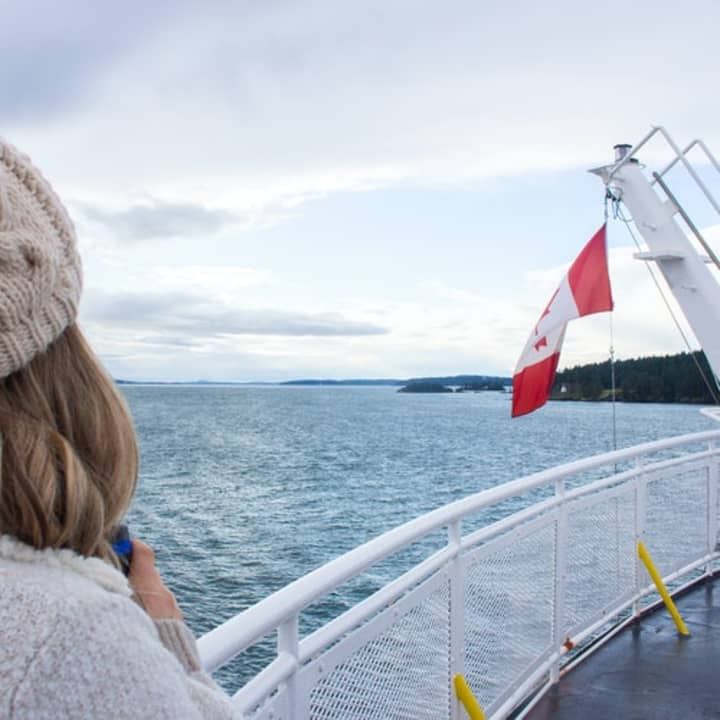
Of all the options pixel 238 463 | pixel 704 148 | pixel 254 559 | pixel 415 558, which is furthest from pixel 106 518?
pixel 238 463

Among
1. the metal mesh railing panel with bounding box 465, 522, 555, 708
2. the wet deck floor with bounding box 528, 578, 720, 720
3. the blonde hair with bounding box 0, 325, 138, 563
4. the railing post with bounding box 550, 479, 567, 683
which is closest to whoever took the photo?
the blonde hair with bounding box 0, 325, 138, 563

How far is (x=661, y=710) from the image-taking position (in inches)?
148

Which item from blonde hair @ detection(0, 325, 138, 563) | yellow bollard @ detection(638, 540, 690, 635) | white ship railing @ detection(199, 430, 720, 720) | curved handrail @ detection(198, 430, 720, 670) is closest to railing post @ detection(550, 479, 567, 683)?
white ship railing @ detection(199, 430, 720, 720)

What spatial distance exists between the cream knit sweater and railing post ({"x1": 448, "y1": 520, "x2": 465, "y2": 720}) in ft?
7.60

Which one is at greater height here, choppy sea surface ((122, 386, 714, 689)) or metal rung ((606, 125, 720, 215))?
metal rung ((606, 125, 720, 215))

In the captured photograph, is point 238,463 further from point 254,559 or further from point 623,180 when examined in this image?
point 623,180

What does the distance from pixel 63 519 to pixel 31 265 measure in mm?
278

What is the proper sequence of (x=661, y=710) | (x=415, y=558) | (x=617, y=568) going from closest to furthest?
(x=661, y=710), (x=617, y=568), (x=415, y=558)

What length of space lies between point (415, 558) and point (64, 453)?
1566cm

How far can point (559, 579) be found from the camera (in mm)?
4148

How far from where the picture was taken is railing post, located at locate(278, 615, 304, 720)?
1931 millimetres

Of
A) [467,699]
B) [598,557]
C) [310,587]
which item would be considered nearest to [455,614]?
[467,699]

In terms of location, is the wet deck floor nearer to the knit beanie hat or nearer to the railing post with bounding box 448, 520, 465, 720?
the railing post with bounding box 448, 520, 465, 720

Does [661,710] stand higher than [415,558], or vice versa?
[661,710]
